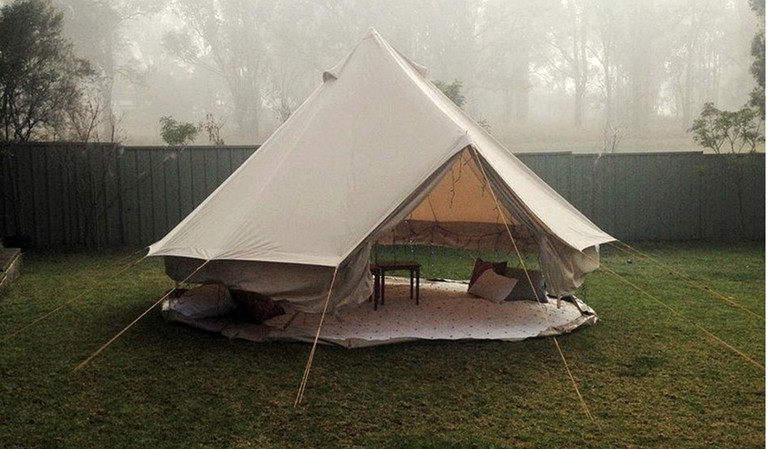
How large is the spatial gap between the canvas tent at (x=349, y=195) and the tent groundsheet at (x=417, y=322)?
0.24 m

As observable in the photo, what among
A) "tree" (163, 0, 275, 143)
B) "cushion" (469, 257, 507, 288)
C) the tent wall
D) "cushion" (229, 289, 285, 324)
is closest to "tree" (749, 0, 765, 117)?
"cushion" (469, 257, 507, 288)

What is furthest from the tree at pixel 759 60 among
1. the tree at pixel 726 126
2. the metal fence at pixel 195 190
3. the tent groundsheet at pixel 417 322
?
the tent groundsheet at pixel 417 322

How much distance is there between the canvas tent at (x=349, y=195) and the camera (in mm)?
4387

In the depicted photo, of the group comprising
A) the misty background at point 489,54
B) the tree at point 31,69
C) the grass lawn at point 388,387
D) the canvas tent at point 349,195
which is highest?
the misty background at point 489,54

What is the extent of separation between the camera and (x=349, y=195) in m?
4.59

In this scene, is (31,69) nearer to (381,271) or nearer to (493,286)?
(381,271)

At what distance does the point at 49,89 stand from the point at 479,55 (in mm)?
15517

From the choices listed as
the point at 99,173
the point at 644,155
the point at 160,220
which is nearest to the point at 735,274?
the point at 644,155

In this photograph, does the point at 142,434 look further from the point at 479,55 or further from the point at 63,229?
the point at 479,55

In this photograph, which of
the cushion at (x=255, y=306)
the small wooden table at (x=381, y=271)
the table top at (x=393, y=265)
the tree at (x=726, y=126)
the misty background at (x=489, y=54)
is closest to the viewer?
the cushion at (x=255, y=306)

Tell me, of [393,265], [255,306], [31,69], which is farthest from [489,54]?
[255,306]

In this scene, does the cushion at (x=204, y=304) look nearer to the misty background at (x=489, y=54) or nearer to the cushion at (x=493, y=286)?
the cushion at (x=493, y=286)

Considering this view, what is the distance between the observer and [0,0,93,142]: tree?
9.60 metres

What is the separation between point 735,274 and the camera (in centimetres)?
721
